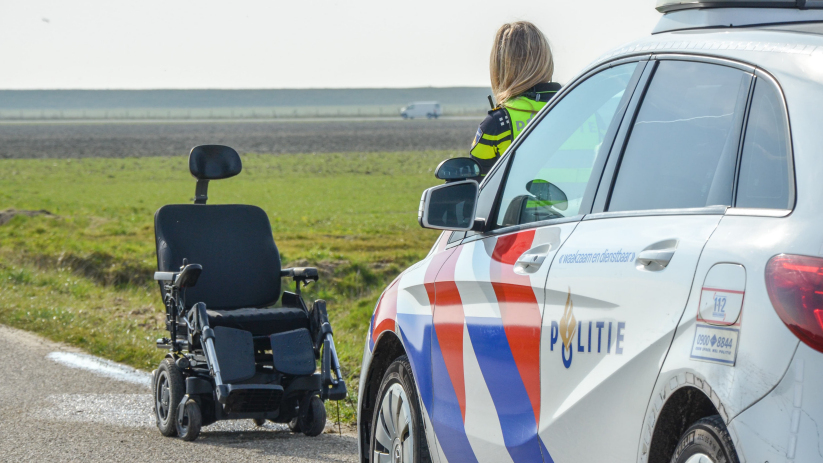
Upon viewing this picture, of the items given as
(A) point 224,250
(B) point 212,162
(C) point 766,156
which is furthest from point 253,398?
(C) point 766,156

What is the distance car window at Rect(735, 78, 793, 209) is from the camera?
2.30 m

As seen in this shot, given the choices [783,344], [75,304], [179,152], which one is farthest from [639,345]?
[179,152]

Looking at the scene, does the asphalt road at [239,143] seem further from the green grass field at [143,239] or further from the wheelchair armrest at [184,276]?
the wheelchair armrest at [184,276]

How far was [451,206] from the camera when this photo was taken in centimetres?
374

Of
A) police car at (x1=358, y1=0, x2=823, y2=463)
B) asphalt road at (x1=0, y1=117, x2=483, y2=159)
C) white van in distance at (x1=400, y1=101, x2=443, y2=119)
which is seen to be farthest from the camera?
white van in distance at (x1=400, y1=101, x2=443, y2=119)

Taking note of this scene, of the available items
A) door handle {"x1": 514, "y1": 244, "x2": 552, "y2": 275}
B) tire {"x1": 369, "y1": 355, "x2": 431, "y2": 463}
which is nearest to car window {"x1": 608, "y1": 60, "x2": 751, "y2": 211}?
door handle {"x1": 514, "y1": 244, "x2": 552, "y2": 275}

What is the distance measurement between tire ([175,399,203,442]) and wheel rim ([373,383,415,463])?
2679 millimetres

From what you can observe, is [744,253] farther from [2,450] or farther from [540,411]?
[2,450]

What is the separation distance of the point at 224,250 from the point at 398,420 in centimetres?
398

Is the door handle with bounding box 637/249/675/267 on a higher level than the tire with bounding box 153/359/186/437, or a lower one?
higher

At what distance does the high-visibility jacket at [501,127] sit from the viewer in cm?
461

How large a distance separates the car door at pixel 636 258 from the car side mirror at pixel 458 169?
0.83 m

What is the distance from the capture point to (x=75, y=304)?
44.1 feet

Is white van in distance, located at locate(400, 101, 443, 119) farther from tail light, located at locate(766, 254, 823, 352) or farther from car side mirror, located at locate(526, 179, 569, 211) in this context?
tail light, located at locate(766, 254, 823, 352)
